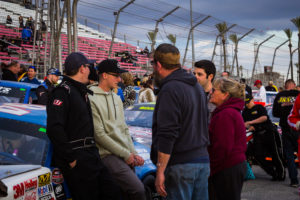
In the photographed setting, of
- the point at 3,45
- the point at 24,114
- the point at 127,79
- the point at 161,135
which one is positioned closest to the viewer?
A: the point at 161,135

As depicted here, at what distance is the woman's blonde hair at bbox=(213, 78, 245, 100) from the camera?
3521mm

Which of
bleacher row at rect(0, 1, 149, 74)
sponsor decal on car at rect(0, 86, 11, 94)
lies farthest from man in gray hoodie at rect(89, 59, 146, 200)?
bleacher row at rect(0, 1, 149, 74)

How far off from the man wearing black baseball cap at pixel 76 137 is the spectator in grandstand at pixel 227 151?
96 centimetres

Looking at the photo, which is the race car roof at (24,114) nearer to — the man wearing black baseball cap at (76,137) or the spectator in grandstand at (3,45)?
the man wearing black baseball cap at (76,137)

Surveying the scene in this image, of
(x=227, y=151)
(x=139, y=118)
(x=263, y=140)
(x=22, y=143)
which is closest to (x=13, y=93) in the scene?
(x=139, y=118)

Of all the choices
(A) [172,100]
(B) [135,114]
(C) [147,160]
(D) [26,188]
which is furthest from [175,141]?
(B) [135,114]

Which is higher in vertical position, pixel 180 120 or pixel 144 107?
pixel 180 120

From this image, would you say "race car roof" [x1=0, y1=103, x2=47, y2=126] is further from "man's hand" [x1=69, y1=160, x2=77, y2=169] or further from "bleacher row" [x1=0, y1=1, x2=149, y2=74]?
"bleacher row" [x1=0, y1=1, x2=149, y2=74]

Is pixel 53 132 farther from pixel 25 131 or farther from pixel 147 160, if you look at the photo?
pixel 147 160

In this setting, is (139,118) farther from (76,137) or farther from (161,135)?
(161,135)

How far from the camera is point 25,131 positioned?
3316mm

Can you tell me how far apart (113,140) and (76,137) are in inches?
20.4

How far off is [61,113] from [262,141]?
217 inches

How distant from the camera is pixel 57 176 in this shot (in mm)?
3160
